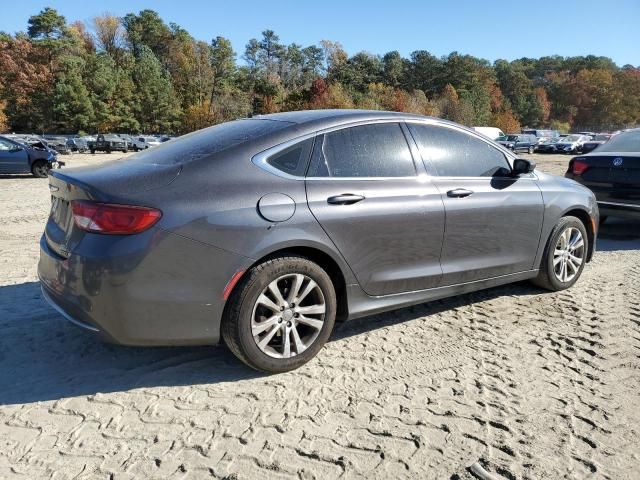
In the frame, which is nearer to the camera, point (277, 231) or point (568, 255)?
point (277, 231)

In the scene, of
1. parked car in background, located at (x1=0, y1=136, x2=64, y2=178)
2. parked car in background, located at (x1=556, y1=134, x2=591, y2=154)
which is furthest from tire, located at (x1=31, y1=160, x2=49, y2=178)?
parked car in background, located at (x1=556, y1=134, x2=591, y2=154)

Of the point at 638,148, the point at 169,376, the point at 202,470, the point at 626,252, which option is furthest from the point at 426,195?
the point at 638,148

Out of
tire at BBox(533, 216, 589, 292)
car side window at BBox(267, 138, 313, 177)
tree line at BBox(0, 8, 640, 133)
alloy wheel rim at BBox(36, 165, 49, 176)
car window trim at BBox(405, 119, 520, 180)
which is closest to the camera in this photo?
car side window at BBox(267, 138, 313, 177)

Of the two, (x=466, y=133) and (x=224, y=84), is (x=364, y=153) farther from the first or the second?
(x=224, y=84)

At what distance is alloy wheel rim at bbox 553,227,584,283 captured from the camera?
4898mm

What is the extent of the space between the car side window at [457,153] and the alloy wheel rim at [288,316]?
1464 millimetres

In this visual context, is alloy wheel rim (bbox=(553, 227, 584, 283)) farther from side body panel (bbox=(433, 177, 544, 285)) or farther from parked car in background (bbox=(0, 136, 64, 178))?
parked car in background (bbox=(0, 136, 64, 178))

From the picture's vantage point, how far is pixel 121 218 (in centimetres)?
280

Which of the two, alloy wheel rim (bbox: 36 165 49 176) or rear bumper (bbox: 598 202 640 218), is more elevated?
alloy wheel rim (bbox: 36 165 49 176)

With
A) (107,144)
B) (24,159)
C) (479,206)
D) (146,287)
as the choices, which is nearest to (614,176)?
(479,206)

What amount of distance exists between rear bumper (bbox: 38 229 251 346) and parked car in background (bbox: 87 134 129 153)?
1604 inches

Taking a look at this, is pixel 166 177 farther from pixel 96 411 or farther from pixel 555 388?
pixel 555 388

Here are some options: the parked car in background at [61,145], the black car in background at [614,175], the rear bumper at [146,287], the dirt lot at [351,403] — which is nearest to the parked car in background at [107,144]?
the parked car in background at [61,145]

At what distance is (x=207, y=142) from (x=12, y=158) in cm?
1495
